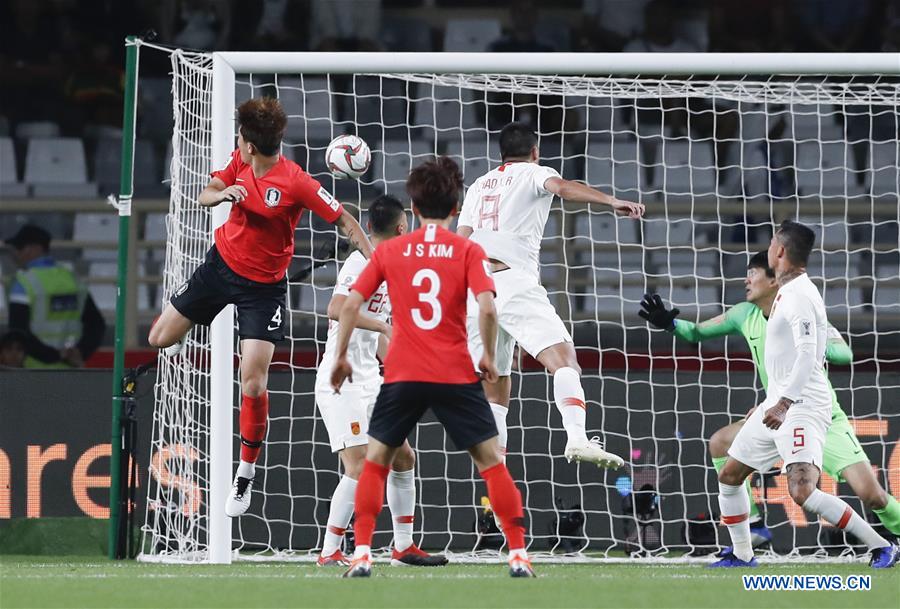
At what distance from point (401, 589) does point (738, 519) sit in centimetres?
299

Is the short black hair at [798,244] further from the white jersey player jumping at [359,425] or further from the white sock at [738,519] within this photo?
the white jersey player jumping at [359,425]

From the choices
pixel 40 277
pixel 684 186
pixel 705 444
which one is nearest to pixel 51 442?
pixel 40 277

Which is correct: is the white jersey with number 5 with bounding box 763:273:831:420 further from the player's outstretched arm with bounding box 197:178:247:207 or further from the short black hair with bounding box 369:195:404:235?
the player's outstretched arm with bounding box 197:178:247:207

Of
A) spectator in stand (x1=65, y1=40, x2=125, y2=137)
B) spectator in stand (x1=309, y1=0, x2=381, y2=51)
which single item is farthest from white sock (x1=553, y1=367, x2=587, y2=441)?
spectator in stand (x1=65, y1=40, x2=125, y2=137)

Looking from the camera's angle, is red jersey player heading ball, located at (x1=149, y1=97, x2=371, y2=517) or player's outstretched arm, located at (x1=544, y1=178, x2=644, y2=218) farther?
red jersey player heading ball, located at (x1=149, y1=97, x2=371, y2=517)

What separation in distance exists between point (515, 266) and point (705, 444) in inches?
103

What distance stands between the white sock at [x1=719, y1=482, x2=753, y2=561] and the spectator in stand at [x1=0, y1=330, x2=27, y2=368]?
20.7 ft

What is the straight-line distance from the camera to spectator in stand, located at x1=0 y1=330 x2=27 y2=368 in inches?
480

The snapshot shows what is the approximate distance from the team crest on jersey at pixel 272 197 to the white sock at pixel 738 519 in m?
3.03

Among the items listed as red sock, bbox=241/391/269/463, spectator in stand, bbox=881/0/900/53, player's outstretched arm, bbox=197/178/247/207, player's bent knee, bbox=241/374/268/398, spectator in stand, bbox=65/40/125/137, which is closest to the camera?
player's outstretched arm, bbox=197/178/247/207

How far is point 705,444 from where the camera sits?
33.5ft

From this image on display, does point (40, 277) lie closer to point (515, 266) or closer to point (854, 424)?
point (515, 266)

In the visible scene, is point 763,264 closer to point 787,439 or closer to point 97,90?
point 787,439

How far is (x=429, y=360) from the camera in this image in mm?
Result: 6492
